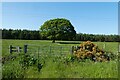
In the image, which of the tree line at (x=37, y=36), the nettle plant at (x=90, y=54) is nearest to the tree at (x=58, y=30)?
the tree line at (x=37, y=36)

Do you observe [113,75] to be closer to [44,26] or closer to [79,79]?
[79,79]

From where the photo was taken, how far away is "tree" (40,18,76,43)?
266 ft

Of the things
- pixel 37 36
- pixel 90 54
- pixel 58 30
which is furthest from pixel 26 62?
pixel 37 36

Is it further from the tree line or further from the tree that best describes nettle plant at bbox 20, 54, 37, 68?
the tree line

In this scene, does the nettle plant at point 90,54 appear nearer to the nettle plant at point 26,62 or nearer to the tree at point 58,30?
the nettle plant at point 26,62

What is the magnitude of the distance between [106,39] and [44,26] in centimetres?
2788

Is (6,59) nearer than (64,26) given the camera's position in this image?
Yes

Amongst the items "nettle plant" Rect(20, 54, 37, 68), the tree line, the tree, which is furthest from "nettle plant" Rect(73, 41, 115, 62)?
the tree line

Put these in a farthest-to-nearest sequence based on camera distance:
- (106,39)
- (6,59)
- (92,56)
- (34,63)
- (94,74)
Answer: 1. (106,39)
2. (92,56)
3. (6,59)
4. (34,63)
5. (94,74)

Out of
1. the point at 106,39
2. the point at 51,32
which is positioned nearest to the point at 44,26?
the point at 51,32

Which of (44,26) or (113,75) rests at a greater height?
(44,26)

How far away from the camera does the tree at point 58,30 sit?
81.1 meters

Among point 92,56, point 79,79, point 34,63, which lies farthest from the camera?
point 92,56

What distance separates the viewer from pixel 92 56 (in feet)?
57.7
